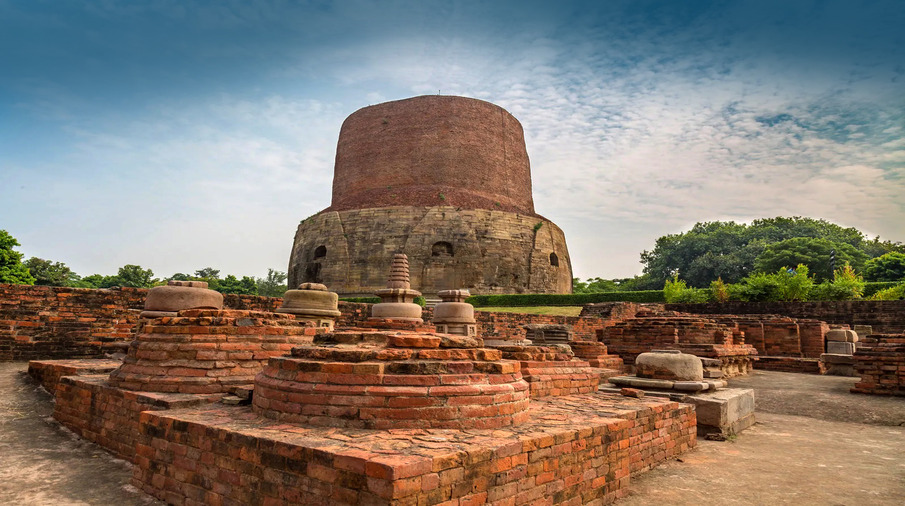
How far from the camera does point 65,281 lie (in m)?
27.9

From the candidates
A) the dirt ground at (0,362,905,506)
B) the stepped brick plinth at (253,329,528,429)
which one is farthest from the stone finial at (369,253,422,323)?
the stepped brick plinth at (253,329,528,429)

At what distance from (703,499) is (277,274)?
1722 inches

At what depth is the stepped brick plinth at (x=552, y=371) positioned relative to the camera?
423 centimetres

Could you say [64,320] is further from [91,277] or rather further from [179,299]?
[91,277]

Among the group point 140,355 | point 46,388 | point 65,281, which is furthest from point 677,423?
point 65,281

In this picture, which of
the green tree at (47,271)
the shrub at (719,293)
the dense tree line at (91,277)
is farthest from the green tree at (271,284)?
the shrub at (719,293)

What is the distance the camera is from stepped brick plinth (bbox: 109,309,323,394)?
3838mm

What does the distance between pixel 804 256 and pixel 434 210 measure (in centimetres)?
2398

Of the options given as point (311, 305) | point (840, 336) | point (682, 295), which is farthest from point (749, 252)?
point (311, 305)

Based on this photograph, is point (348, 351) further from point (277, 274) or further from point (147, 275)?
point (277, 274)

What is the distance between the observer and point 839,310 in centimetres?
1489

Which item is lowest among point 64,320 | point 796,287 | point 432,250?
point 64,320

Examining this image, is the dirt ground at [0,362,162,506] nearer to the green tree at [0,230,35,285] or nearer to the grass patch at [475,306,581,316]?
the green tree at [0,230,35,285]

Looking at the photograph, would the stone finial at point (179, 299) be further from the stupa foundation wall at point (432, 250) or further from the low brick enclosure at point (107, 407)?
the stupa foundation wall at point (432, 250)
